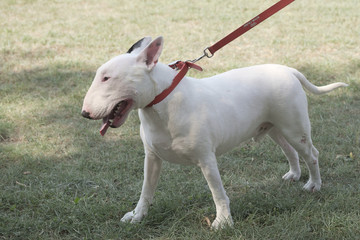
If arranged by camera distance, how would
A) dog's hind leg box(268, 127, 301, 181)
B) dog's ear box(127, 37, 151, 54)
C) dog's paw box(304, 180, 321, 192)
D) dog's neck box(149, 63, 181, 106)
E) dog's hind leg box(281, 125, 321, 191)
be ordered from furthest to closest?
dog's hind leg box(268, 127, 301, 181)
dog's paw box(304, 180, 321, 192)
dog's hind leg box(281, 125, 321, 191)
dog's ear box(127, 37, 151, 54)
dog's neck box(149, 63, 181, 106)

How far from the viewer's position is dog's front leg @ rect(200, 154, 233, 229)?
3487mm

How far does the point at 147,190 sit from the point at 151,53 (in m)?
1.27

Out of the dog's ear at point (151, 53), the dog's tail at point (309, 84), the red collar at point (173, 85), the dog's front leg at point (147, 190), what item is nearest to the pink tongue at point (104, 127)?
the red collar at point (173, 85)

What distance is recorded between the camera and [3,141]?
5.69m

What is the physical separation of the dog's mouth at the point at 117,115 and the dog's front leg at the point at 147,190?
2.29 ft

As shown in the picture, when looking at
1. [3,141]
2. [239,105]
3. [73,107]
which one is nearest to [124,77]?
[239,105]

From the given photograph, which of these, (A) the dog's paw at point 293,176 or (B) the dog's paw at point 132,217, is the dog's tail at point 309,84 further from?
(B) the dog's paw at point 132,217

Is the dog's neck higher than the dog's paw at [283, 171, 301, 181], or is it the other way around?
the dog's neck

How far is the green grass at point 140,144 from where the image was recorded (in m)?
3.76

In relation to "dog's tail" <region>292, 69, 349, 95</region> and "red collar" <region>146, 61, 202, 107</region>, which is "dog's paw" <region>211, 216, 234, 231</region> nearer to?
"red collar" <region>146, 61, 202, 107</region>

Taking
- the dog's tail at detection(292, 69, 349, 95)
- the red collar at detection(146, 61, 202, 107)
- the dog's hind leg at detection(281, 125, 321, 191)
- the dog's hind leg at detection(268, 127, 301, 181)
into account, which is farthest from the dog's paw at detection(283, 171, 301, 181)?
the red collar at detection(146, 61, 202, 107)

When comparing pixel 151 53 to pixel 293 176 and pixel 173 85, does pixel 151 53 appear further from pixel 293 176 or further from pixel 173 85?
pixel 293 176

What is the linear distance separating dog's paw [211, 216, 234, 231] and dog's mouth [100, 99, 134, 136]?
111cm

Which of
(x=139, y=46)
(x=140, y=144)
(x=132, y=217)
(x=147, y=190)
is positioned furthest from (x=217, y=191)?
(x=140, y=144)
